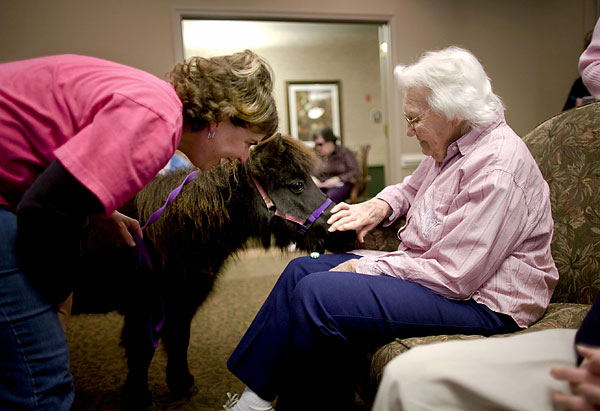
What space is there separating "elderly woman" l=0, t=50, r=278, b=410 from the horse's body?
701 millimetres

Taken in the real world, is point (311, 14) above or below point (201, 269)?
above

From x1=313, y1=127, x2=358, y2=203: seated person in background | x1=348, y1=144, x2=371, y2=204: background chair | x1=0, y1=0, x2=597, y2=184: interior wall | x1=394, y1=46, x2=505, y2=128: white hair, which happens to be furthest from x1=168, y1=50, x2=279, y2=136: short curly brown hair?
x1=348, y1=144, x2=371, y2=204: background chair

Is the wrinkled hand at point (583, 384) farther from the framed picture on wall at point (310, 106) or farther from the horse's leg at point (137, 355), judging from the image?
the framed picture on wall at point (310, 106)

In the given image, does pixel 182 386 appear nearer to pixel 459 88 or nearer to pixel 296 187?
pixel 296 187

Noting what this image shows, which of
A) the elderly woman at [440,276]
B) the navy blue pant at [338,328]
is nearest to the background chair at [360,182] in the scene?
the elderly woman at [440,276]

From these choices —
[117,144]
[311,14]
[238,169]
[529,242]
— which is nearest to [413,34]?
[311,14]

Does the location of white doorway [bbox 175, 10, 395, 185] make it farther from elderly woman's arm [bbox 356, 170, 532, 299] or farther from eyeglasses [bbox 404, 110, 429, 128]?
elderly woman's arm [bbox 356, 170, 532, 299]

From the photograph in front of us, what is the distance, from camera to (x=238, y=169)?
5.40 ft

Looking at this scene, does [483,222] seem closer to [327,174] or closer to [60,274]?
[60,274]

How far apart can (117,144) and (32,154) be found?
0.22 meters

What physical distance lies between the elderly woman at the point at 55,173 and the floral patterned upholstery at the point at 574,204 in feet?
2.78

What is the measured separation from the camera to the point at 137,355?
1.69m

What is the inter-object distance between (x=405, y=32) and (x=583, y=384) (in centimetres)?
437

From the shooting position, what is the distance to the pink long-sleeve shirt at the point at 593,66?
148 cm
